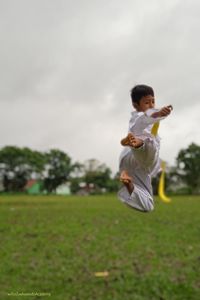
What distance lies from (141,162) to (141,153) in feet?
0.47

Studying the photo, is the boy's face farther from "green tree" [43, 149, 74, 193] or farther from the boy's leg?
"green tree" [43, 149, 74, 193]

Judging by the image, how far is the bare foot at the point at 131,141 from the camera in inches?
110

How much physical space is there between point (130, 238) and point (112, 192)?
46535mm

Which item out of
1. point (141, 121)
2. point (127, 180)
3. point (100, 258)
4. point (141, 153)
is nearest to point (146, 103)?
point (141, 121)

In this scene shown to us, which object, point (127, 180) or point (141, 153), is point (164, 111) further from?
point (127, 180)

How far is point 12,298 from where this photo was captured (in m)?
12.4

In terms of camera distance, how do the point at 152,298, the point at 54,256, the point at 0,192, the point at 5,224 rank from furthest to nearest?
the point at 0,192 < the point at 5,224 < the point at 54,256 < the point at 152,298

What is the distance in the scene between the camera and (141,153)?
2996 mm

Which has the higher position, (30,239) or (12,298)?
(30,239)

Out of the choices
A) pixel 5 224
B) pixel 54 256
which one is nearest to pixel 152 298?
pixel 54 256

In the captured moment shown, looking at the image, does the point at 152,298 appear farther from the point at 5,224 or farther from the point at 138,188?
the point at 5,224

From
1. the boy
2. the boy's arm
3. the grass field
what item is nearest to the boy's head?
the boy

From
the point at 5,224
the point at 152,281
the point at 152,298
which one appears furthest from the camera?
the point at 5,224

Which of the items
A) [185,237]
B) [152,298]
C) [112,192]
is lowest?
[152,298]
